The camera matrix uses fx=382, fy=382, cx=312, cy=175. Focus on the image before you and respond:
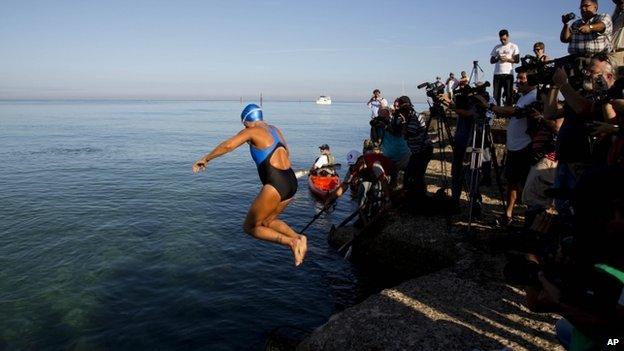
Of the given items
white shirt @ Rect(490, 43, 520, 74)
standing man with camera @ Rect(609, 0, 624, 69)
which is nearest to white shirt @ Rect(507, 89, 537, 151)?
standing man with camera @ Rect(609, 0, 624, 69)

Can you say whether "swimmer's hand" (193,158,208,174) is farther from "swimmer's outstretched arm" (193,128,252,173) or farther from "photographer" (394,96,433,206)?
"photographer" (394,96,433,206)

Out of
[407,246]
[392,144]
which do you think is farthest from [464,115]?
[407,246]

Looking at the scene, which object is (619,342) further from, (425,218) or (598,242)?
(425,218)

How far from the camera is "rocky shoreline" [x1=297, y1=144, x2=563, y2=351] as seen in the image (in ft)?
15.6

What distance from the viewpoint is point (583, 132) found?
5.75 m

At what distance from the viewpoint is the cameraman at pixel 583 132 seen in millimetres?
5410

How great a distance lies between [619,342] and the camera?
2496 millimetres

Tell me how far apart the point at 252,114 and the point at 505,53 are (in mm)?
10839

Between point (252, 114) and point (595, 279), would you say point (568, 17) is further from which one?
point (595, 279)

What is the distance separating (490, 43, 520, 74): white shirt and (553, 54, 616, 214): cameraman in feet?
25.8

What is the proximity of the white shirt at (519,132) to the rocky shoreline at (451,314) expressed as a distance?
1806 millimetres

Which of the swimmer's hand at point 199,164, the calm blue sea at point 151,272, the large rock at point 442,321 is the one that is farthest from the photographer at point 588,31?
the calm blue sea at point 151,272

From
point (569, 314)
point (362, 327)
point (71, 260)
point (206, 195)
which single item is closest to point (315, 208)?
point (206, 195)

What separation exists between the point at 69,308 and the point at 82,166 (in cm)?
2528
